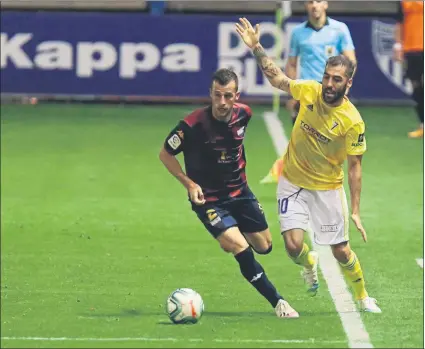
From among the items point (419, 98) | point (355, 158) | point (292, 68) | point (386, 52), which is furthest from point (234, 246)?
point (386, 52)

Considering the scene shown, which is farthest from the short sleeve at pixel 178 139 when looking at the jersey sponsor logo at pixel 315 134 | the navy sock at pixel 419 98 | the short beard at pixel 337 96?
the navy sock at pixel 419 98

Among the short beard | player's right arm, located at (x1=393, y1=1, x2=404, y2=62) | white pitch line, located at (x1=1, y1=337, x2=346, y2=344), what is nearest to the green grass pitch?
white pitch line, located at (x1=1, y1=337, x2=346, y2=344)

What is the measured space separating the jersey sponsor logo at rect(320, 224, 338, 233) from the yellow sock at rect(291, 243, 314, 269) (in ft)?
0.98

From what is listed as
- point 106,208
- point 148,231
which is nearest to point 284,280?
point 148,231

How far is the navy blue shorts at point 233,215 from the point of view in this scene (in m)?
12.1

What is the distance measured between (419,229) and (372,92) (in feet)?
26.3

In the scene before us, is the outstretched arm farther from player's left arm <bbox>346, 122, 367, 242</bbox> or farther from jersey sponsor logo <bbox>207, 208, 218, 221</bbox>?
jersey sponsor logo <bbox>207, 208, 218, 221</bbox>

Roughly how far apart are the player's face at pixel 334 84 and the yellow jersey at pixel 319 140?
14 cm

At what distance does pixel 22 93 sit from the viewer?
2391 centimetres

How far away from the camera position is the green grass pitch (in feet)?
38.0

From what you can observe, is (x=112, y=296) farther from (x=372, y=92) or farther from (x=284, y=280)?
(x=372, y=92)

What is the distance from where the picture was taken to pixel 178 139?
1205 centimetres

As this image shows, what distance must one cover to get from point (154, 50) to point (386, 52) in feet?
12.9

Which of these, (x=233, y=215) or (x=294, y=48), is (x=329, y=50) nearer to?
(x=294, y=48)
